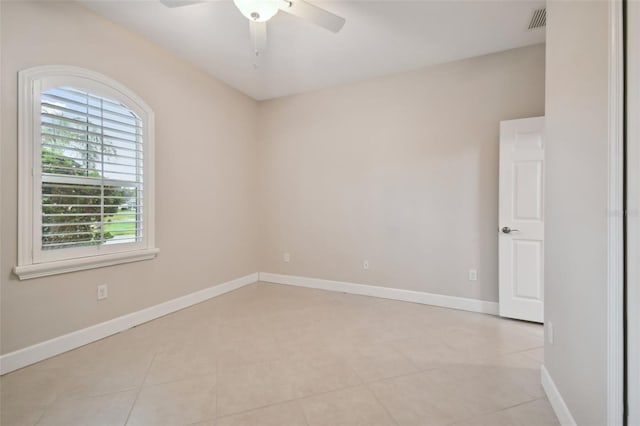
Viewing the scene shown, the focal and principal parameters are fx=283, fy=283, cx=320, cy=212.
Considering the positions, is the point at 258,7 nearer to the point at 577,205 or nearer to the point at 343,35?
the point at 343,35

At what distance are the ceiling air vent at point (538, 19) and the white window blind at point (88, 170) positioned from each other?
3665 millimetres

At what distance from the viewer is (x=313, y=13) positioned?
1.99m

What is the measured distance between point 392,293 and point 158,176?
300 cm

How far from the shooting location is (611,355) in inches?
41.5

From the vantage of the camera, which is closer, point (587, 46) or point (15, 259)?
point (587, 46)

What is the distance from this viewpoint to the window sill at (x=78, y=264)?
2004mm

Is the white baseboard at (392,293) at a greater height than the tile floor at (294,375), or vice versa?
the white baseboard at (392,293)

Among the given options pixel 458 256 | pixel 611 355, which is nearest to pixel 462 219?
pixel 458 256

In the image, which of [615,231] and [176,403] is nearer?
[615,231]

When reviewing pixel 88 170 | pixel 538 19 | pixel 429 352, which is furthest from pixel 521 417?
pixel 88 170

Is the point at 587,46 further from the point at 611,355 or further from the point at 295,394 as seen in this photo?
the point at 295,394

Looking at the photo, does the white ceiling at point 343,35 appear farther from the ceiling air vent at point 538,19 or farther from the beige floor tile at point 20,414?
the beige floor tile at point 20,414

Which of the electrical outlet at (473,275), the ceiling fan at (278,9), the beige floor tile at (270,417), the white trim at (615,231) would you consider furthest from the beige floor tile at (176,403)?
the electrical outlet at (473,275)

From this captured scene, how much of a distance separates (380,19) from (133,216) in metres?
2.89
